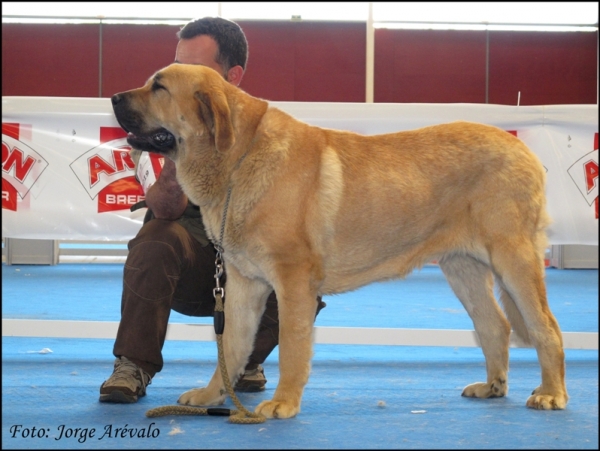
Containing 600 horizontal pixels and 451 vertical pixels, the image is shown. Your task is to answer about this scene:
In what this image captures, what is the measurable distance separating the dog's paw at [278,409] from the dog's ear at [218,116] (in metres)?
0.89

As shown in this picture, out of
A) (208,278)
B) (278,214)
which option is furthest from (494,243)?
(208,278)

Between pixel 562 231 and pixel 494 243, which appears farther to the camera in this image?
pixel 562 231

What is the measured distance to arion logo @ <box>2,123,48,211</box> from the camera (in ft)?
12.3

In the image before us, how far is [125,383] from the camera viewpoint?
250 cm

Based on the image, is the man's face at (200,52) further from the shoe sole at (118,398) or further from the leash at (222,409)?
the shoe sole at (118,398)

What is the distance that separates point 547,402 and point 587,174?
5.50ft

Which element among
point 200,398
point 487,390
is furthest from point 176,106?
point 487,390

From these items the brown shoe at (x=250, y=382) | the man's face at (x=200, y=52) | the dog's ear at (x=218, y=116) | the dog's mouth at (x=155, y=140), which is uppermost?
the man's face at (x=200, y=52)

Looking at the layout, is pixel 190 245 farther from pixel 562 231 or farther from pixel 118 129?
pixel 562 231

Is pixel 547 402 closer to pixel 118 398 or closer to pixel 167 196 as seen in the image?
pixel 118 398

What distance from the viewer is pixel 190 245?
2.95 metres

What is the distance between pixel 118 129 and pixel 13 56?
814 cm

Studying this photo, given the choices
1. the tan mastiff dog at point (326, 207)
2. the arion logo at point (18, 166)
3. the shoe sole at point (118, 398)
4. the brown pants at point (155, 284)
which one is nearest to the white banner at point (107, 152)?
the arion logo at point (18, 166)

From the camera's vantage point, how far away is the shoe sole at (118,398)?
247cm
